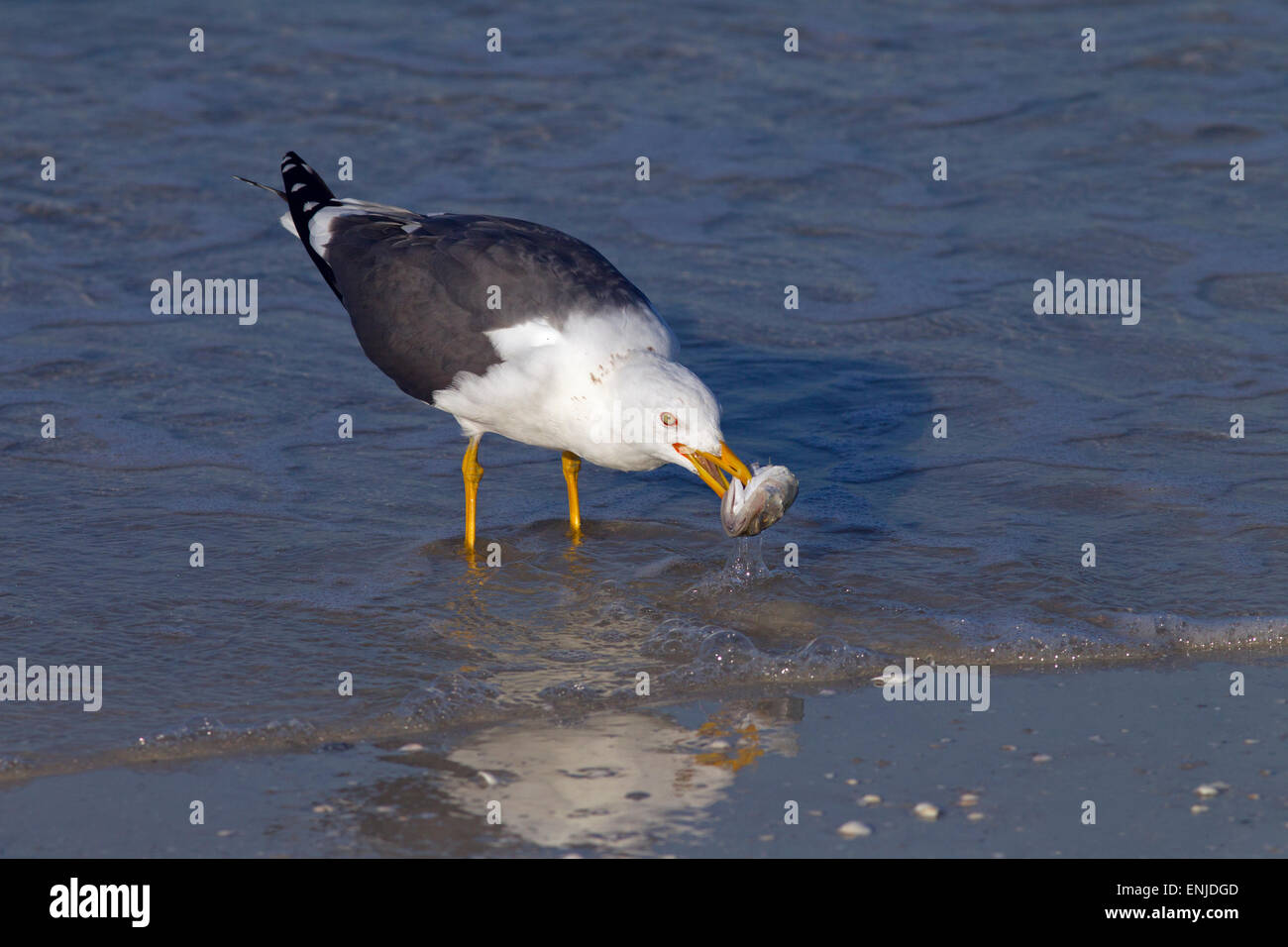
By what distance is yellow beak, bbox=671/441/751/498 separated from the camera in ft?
19.3

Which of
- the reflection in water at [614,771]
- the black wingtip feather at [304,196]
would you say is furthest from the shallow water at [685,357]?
the black wingtip feather at [304,196]

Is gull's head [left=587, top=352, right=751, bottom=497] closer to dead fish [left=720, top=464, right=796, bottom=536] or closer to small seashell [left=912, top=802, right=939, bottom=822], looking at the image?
dead fish [left=720, top=464, right=796, bottom=536]

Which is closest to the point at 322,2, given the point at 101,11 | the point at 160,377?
the point at 101,11

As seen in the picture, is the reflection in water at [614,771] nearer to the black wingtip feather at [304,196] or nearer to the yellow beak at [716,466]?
the yellow beak at [716,466]

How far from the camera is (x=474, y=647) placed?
19.5 ft

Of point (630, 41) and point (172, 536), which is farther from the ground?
point (630, 41)

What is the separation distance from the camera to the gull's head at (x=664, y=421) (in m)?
5.97

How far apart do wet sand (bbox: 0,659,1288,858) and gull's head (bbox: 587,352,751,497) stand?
3.10ft

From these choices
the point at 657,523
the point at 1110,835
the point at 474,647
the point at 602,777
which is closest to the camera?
the point at 1110,835

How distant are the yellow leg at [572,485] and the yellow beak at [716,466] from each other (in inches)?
47.2

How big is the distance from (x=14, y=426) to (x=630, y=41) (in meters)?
8.30

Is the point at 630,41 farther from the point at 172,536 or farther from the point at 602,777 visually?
the point at 602,777

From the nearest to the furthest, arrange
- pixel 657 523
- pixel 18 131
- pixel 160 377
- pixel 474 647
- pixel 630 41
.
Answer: pixel 474 647
pixel 657 523
pixel 160 377
pixel 18 131
pixel 630 41

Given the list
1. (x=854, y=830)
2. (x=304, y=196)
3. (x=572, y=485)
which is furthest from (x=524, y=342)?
(x=854, y=830)
